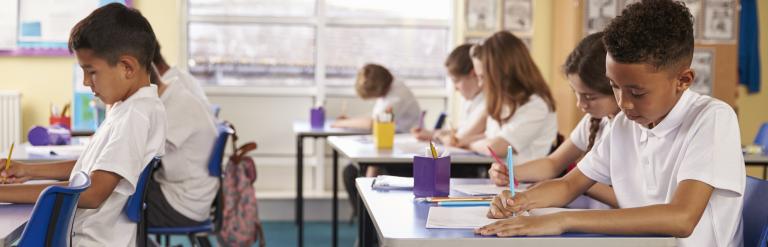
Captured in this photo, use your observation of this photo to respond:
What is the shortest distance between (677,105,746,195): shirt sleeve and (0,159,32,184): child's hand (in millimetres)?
1635

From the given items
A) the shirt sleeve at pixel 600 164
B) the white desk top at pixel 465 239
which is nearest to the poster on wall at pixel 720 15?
the shirt sleeve at pixel 600 164

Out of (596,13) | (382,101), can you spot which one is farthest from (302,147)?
(596,13)

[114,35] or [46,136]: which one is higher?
[114,35]

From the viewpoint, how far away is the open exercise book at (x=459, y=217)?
5.72 feet

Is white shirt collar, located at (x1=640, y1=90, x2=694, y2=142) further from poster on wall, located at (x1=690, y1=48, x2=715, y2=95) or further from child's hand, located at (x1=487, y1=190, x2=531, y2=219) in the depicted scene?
poster on wall, located at (x1=690, y1=48, x2=715, y2=95)

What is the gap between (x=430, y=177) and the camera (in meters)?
2.15

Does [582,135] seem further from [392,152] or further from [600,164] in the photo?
[392,152]

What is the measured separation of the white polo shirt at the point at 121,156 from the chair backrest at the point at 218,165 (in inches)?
37.3

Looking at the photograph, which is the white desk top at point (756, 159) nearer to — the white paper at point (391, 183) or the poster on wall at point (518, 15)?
the white paper at point (391, 183)

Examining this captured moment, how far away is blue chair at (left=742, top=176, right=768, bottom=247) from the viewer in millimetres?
1905

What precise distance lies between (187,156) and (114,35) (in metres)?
1.01

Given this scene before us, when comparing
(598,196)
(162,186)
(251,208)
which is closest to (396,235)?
(598,196)

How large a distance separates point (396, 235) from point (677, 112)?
642 millimetres

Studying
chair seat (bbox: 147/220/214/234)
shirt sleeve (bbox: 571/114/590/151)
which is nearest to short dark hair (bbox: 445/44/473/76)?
chair seat (bbox: 147/220/214/234)
